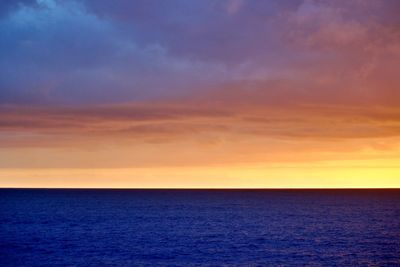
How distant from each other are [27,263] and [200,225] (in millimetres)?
57312

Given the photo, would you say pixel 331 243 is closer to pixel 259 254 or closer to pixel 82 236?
pixel 259 254

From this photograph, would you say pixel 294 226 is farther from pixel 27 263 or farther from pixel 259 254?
pixel 27 263

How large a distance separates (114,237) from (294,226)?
39.6m

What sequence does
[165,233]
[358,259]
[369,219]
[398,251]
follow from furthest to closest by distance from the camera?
1. [369,219]
2. [165,233]
3. [398,251]
4. [358,259]

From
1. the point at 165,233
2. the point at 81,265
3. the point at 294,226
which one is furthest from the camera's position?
the point at 294,226

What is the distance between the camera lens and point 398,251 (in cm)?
7281

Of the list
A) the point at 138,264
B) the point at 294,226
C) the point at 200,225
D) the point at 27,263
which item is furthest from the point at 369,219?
the point at 27,263

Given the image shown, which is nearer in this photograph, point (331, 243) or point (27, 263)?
point (27, 263)

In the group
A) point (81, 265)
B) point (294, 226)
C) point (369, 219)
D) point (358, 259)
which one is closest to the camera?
point (81, 265)

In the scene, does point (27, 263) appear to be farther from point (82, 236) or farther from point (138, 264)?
point (82, 236)

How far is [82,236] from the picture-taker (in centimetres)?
9238

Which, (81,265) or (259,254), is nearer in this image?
(81,265)

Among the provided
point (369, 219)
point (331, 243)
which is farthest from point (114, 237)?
point (369, 219)

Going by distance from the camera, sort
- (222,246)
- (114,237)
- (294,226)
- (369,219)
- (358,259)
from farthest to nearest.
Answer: (369,219) → (294,226) → (114,237) → (222,246) → (358,259)
